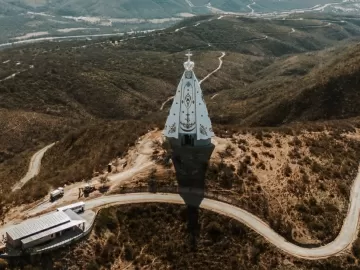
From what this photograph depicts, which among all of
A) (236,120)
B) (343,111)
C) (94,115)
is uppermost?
(343,111)

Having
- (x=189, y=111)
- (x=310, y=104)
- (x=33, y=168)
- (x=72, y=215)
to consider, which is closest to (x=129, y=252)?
(x=72, y=215)

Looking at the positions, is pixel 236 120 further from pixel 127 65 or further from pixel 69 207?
pixel 127 65

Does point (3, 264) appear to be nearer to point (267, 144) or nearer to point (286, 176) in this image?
point (286, 176)

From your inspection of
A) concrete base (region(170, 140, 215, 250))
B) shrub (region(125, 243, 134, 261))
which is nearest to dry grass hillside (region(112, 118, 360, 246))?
concrete base (region(170, 140, 215, 250))

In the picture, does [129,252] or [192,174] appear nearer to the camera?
[129,252]

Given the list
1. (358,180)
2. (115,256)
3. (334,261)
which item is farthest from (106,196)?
(358,180)

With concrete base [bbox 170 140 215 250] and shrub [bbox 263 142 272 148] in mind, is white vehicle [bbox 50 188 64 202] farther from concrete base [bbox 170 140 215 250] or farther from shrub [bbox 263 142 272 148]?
shrub [bbox 263 142 272 148]
